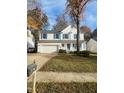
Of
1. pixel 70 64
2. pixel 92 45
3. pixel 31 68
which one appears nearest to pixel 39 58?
pixel 31 68

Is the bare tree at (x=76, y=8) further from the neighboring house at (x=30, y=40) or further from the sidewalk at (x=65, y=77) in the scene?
the neighboring house at (x=30, y=40)

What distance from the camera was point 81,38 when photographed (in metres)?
2.20

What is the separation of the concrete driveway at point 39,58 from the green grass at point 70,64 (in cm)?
3

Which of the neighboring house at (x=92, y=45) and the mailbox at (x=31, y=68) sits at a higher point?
the neighboring house at (x=92, y=45)

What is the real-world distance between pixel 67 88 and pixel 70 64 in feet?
0.61

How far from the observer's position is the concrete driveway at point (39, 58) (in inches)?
84.0

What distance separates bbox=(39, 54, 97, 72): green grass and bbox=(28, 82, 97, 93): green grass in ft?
0.35

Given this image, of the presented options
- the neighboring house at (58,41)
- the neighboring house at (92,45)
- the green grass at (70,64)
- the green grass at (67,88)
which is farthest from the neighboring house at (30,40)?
the neighboring house at (92,45)

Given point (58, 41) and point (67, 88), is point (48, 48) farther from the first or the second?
point (67, 88)

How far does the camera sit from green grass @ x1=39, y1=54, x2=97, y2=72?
2160 millimetres

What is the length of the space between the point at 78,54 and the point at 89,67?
132 millimetres

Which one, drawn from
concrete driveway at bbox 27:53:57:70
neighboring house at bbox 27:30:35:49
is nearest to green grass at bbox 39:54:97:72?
concrete driveway at bbox 27:53:57:70
